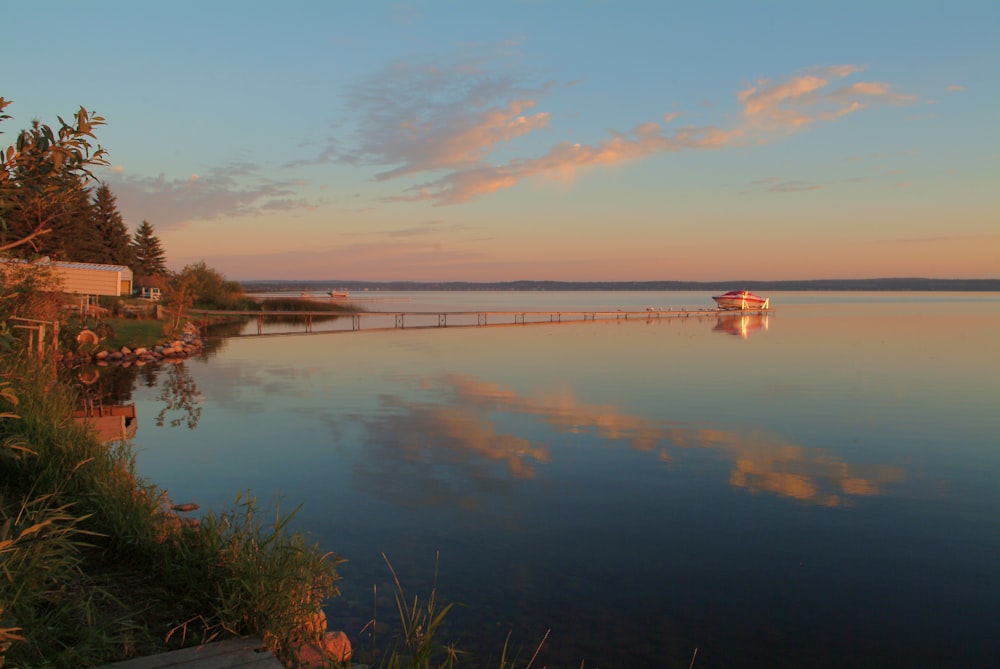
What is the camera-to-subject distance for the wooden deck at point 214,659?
3.93m

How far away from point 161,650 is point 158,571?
1273 mm

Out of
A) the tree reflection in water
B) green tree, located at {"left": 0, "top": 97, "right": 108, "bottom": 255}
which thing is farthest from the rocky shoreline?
green tree, located at {"left": 0, "top": 97, "right": 108, "bottom": 255}

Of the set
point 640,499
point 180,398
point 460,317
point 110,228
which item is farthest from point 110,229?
point 640,499

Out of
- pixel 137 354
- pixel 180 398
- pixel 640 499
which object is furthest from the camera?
pixel 137 354

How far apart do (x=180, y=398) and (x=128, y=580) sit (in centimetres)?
1506

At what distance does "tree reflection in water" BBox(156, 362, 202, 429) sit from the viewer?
16.2m

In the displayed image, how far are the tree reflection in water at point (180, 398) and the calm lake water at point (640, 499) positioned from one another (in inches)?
9.9

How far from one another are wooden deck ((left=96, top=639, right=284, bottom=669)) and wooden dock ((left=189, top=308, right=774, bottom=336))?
144 feet

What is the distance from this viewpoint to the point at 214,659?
4047 millimetres

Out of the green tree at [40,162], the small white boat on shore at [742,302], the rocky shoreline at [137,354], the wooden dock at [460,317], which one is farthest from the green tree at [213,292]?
the green tree at [40,162]

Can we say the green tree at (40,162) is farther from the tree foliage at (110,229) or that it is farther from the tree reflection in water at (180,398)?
the tree foliage at (110,229)

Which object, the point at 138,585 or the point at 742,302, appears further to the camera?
the point at 742,302

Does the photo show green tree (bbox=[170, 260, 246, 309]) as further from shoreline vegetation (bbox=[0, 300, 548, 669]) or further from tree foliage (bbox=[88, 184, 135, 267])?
shoreline vegetation (bbox=[0, 300, 548, 669])

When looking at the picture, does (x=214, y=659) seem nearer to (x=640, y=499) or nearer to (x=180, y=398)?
(x=640, y=499)
